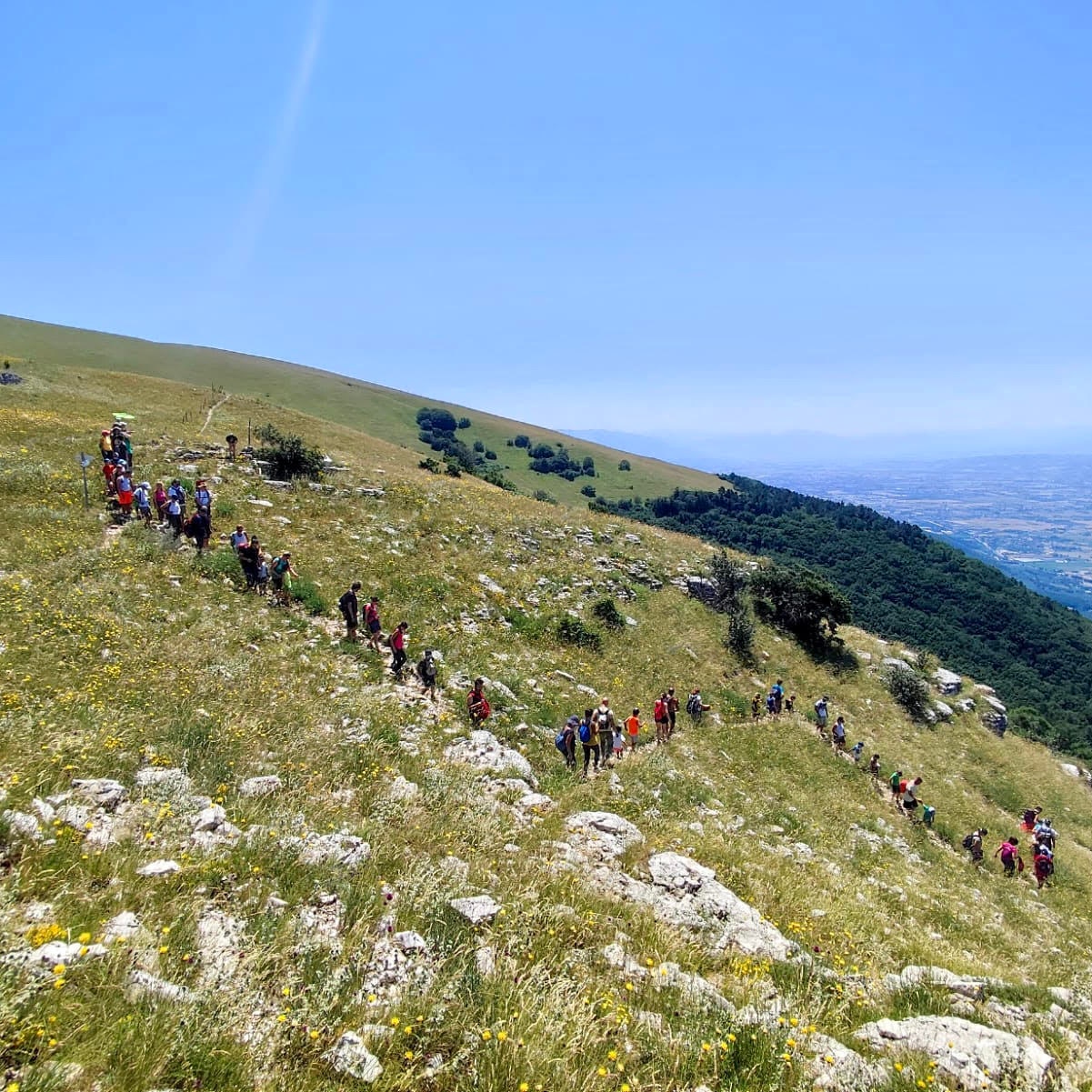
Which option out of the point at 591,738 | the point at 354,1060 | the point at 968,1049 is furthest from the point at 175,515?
the point at 968,1049

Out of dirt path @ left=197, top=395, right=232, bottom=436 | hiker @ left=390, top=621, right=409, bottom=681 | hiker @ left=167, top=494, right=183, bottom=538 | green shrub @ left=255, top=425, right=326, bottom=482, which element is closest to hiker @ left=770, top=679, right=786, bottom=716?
hiker @ left=390, top=621, right=409, bottom=681

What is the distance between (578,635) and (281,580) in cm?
1093

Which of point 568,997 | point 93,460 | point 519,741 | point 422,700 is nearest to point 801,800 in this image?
point 519,741

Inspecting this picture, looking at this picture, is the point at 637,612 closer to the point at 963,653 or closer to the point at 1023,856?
the point at 1023,856

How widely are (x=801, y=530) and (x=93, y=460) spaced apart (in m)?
99.3

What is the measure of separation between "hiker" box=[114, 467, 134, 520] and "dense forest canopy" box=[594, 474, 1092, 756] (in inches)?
1490

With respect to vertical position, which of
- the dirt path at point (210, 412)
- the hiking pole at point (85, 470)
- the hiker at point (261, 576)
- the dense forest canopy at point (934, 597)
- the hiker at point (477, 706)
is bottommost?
the dense forest canopy at point (934, 597)

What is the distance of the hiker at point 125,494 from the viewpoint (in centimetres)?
1881

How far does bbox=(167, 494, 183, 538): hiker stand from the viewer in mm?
18203

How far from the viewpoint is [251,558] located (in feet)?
55.0

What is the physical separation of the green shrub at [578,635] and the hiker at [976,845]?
44.1 ft

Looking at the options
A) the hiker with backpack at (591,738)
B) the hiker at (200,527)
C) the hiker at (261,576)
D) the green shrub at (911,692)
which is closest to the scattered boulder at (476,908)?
the hiker with backpack at (591,738)

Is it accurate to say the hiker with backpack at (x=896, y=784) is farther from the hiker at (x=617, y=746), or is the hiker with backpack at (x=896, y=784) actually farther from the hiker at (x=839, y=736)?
the hiker at (x=617, y=746)

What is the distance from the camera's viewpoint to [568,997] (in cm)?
468
